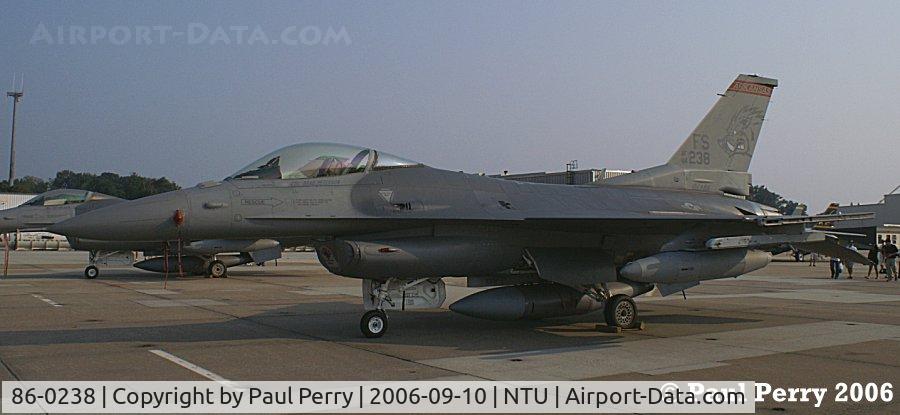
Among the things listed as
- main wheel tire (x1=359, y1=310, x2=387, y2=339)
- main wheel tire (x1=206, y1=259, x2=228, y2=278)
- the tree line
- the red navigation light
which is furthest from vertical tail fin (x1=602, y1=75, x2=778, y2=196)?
the tree line

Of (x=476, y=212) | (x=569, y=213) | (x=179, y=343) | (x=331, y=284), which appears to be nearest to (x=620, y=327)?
(x=569, y=213)

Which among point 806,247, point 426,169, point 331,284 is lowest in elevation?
point 331,284

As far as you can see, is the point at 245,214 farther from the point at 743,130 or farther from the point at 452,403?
the point at 743,130

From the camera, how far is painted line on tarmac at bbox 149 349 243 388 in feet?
21.7

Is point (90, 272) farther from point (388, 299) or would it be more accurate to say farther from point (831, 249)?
point (831, 249)

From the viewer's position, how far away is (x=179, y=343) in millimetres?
9078

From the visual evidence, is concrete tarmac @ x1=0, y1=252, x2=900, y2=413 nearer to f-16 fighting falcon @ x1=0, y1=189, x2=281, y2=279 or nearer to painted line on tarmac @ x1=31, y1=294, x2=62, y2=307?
painted line on tarmac @ x1=31, y1=294, x2=62, y2=307

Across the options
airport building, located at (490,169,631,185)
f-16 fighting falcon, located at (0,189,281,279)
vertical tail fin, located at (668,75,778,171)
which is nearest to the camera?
vertical tail fin, located at (668,75,778,171)

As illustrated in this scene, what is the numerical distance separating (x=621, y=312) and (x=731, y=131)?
4.93m

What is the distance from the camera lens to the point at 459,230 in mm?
9672

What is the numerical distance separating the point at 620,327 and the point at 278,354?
523cm

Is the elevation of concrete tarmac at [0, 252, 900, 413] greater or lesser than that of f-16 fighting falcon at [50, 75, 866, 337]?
lesser

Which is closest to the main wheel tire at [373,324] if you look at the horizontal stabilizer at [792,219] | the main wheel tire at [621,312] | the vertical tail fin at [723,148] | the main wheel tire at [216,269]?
the main wheel tire at [621,312]

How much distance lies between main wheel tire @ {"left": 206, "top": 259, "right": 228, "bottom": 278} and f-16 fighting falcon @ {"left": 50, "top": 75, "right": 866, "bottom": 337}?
52.9 feet
